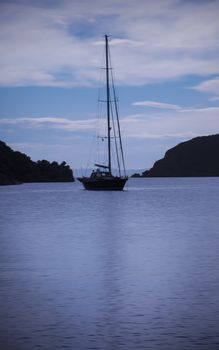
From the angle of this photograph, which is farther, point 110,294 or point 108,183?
point 108,183

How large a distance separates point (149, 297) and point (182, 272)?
15.9 feet

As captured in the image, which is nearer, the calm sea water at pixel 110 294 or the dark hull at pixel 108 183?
the calm sea water at pixel 110 294

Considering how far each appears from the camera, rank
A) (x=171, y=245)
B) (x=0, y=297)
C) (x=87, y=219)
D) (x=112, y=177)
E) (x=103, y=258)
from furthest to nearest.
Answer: (x=112, y=177), (x=87, y=219), (x=171, y=245), (x=103, y=258), (x=0, y=297)

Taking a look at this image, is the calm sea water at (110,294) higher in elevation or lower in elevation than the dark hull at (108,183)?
lower

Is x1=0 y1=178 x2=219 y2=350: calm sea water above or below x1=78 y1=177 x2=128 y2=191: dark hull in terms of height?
below

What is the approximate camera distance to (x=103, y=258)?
86.2 ft

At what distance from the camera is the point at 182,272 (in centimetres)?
2167

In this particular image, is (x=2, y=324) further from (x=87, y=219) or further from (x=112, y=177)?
(x=112, y=177)

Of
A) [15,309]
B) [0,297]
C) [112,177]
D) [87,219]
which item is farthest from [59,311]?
[112,177]

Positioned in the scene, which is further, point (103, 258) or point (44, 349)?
point (103, 258)

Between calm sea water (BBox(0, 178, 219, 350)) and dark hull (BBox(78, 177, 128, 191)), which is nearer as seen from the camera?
calm sea water (BBox(0, 178, 219, 350))

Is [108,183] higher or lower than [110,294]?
higher

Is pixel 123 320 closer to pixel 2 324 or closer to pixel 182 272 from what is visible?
pixel 2 324

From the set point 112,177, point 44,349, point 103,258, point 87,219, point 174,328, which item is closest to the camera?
point 44,349
